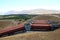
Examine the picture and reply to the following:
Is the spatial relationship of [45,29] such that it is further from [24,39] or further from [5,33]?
[24,39]

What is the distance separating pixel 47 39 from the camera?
14.1 meters

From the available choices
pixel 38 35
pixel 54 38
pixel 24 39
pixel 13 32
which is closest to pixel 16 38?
pixel 24 39

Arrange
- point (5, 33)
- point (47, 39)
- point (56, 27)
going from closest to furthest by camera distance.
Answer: point (47, 39) < point (5, 33) < point (56, 27)

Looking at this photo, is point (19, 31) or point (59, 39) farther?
point (19, 31)

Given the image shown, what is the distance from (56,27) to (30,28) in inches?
147

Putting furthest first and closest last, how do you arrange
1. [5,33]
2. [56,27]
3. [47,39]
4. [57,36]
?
[56,27]
[5,33]
[57,36]
[47,39]

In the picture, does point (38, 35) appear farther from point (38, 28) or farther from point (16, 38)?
point (38, 28)

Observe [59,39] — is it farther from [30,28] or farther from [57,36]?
[30,28]

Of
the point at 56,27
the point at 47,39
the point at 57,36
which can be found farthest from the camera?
the point at 56,27

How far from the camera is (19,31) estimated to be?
67.5ft

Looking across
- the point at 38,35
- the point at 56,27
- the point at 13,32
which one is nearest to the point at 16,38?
the point at 38,35

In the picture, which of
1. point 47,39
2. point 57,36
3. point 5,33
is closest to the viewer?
point 47,39

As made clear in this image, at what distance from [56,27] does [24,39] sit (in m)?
8.36

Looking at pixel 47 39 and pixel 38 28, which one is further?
pixel 38 28
